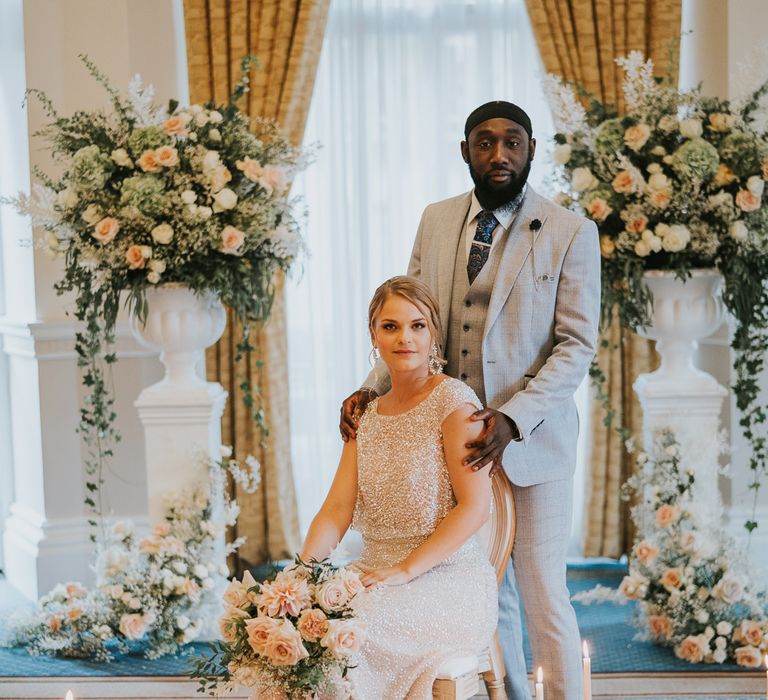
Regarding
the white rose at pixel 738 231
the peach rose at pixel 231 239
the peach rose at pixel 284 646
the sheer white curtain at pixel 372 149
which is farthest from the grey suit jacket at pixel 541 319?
the sheer white curtain at pixel 372 149

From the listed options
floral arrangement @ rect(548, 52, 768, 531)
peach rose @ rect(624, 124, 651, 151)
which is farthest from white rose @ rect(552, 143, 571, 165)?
peach rose @ rect(624, 124, 651, 151)

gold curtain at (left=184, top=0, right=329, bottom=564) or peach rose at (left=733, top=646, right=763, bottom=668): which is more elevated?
gold curtain at (left=184, top=0, right=329, bottom=564)

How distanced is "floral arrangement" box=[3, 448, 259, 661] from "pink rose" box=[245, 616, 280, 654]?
1926mm

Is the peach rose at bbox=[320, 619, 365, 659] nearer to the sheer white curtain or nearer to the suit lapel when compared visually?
the suit lapel

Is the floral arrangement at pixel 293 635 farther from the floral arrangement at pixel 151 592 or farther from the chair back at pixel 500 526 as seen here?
the floral arrangement at pixel 151 592

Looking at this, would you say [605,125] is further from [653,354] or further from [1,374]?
[1,374]

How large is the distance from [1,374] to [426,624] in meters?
3.65

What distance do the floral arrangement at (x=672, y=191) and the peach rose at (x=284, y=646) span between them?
7.32 ft

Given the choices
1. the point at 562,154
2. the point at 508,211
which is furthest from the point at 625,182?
the point at 508,211

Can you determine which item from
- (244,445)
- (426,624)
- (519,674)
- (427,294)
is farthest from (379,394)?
(244,445)

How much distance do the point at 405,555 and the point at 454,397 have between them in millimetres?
437

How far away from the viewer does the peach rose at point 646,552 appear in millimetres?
3965

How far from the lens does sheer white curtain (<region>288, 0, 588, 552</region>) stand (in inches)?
205

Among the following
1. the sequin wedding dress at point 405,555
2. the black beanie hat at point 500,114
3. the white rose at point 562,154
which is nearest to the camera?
the sequin wedding dress at point 405,555
